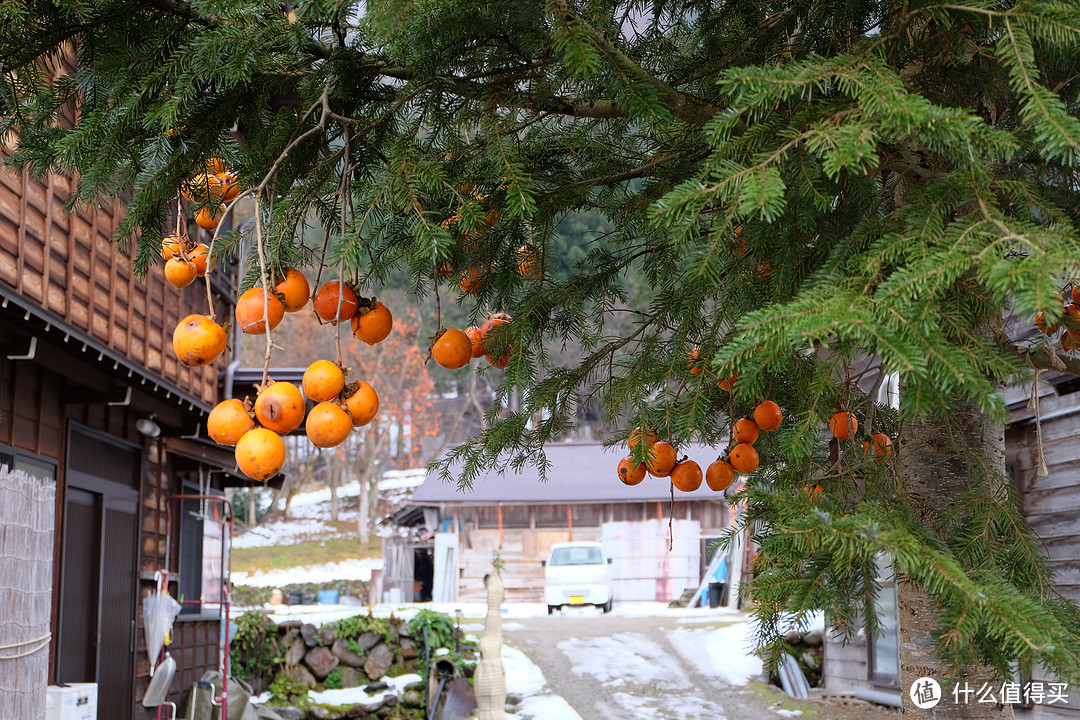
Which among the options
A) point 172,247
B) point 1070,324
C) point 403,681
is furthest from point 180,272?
point 403,681

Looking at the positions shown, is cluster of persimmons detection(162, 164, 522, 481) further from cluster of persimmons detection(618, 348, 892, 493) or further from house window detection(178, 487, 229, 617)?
house window detection(178, 487, 229, 617)

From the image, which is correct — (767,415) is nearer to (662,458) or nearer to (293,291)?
(662,458)

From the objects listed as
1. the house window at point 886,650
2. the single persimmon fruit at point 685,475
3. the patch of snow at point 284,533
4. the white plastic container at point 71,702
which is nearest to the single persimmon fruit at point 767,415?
the single persimmon fruit at point 685,475

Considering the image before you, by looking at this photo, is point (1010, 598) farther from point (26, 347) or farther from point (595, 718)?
point (595, 718)

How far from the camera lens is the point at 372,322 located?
2.11 metres

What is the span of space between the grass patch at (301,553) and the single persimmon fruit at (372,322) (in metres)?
28.6

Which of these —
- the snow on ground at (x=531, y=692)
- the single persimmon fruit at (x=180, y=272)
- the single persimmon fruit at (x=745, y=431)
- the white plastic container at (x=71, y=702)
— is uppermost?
the single persimmon fruit at (x=180, y=272)

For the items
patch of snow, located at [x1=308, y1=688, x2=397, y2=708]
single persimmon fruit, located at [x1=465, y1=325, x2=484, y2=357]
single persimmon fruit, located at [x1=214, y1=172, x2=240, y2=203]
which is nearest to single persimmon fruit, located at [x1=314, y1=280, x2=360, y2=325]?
single persimmon fruit, located at [x1=465, y1=325, x2=484, y2=357]

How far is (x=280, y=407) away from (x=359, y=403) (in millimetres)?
186

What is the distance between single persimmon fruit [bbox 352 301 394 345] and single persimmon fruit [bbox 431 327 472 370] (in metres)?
0.37

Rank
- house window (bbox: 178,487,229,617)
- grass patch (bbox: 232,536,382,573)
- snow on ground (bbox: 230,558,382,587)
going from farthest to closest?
grass patch (bbox: 232,536,382,573) → snow on ground (bbox: 230,558,382,587) → house window (bbox: 178,487,229,617)

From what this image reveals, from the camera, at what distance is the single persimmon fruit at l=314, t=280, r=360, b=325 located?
2.06 m

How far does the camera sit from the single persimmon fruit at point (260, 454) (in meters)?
1.69

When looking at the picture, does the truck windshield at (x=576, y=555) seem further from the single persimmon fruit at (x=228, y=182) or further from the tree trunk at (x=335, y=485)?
the single persimmon fruit at (x=228, y=182)
